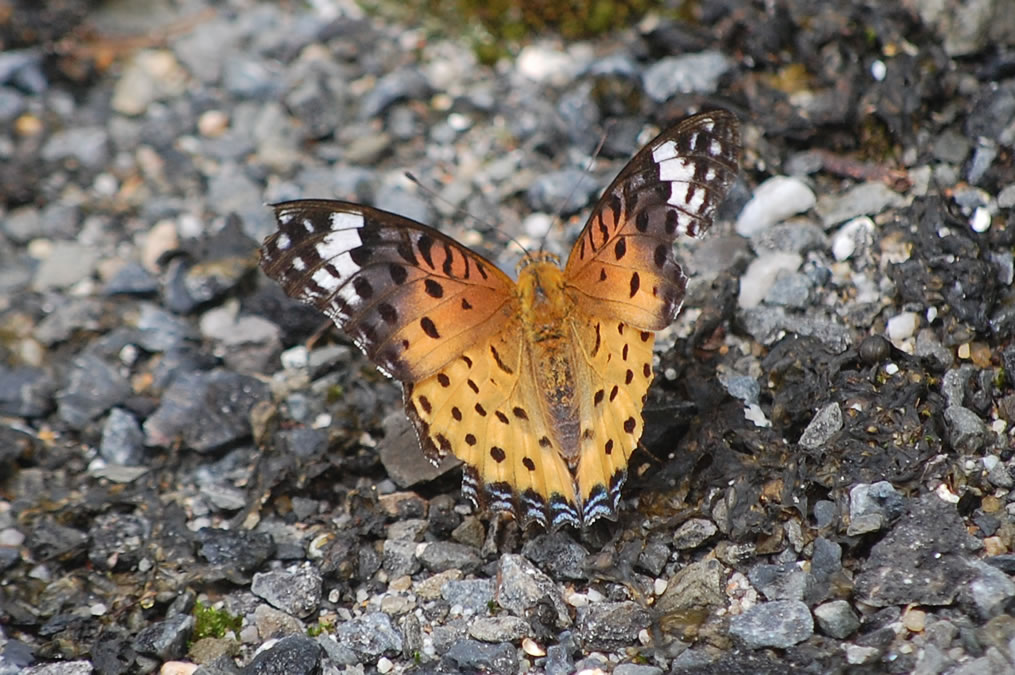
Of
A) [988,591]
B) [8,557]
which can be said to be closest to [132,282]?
[8,557]

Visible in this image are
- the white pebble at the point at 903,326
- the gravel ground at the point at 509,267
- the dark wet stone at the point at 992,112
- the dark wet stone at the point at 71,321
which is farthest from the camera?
the dark wet stone at the point at 71,321

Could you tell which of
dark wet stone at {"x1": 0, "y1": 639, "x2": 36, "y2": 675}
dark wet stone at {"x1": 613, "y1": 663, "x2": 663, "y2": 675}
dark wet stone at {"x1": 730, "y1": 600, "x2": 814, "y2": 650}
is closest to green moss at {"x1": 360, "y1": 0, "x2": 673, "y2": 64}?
dark wet stone at {"x1": 730, "y1": 600, "x2": 814, "y2": 650}

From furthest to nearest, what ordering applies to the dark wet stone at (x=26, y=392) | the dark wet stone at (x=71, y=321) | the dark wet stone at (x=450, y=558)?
the dark wet stone at (x=71, y=321)
the dark wet stone at (x=26, y=392)
the dark wet stone at (x=450, y=558)

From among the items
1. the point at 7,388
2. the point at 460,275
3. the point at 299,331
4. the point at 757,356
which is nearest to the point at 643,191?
the point at 460,275

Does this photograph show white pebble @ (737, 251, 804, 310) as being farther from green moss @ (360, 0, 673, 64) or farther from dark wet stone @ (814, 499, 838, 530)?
green moss @ (360, 0, 673, 64)

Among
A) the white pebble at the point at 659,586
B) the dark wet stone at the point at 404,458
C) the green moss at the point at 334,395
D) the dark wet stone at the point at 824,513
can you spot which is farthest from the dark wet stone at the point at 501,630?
the green moss at the point at 334,395

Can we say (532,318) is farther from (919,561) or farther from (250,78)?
(250,78)

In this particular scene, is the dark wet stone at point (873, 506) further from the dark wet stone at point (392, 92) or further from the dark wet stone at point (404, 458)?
the dark wet stone at point (392, 92)
